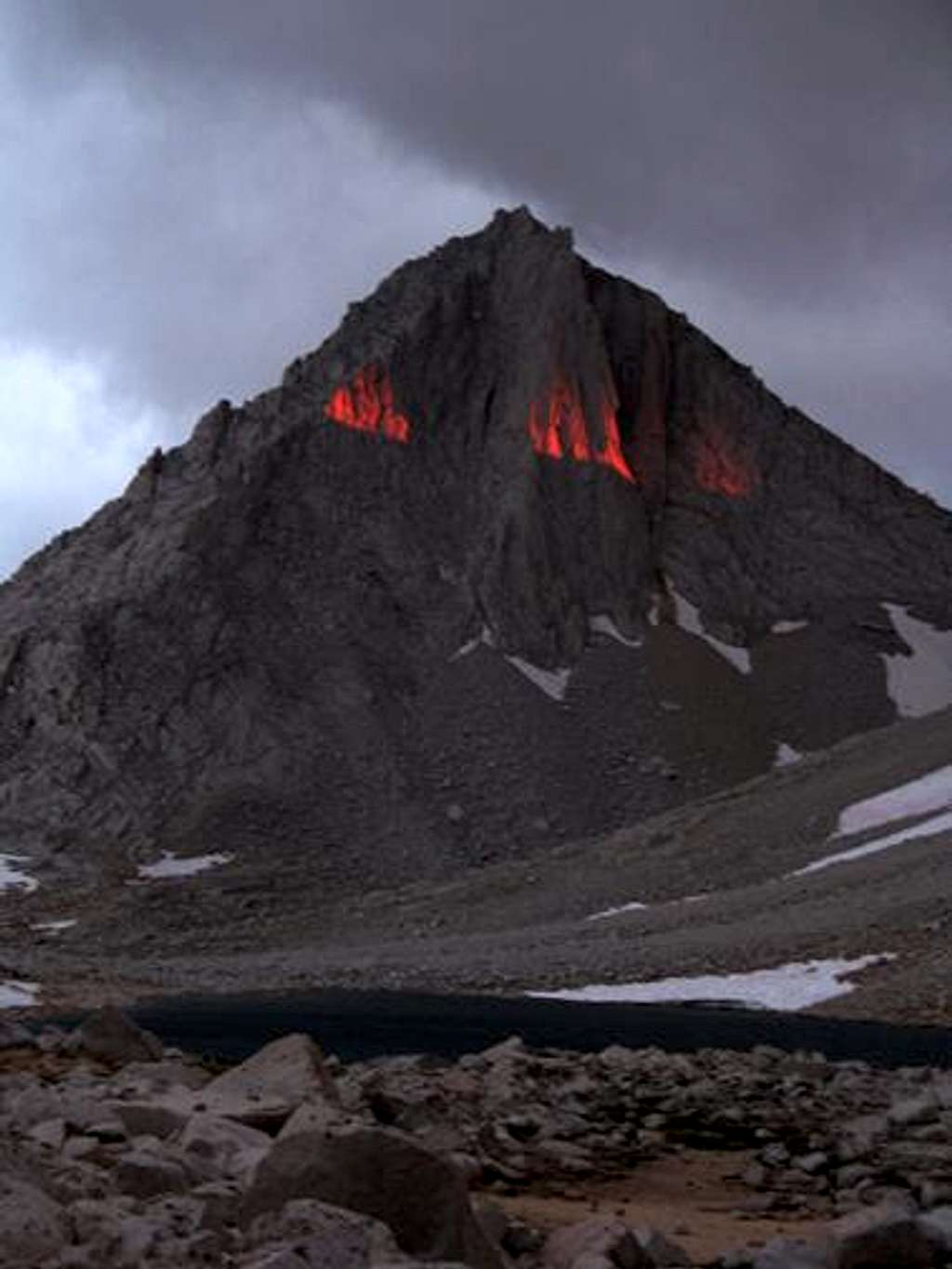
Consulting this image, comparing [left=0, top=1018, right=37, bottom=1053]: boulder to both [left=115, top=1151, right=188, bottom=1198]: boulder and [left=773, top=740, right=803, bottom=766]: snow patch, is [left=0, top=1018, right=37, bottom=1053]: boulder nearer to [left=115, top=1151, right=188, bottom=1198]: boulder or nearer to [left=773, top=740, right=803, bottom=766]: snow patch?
[left=115, top=1151, right=188, bottom=1198]: boulder

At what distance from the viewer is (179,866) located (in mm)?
101688

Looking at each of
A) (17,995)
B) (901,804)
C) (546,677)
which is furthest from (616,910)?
(546,677)

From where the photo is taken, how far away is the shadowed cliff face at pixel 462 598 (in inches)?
4333

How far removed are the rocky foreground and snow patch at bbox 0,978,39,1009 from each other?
3034 centimetres

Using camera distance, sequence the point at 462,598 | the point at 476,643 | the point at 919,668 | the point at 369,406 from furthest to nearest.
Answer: the point at 369,406, the point at 919,668, the point at 462,598, the point at 476,643

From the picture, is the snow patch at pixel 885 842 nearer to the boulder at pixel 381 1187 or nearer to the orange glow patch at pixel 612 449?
the boulder at pixel 381 1187

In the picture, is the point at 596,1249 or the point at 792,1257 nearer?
the point at 596,1249

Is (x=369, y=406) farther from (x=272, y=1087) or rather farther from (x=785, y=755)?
(x=272, y=1087)

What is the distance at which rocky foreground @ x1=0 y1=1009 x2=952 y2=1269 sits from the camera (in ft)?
25.2

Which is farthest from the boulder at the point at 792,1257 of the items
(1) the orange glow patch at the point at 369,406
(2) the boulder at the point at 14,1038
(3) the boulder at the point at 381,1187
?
(1) the orange glow patch at the point at 369,406

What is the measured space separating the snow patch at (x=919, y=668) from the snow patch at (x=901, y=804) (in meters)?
44.2

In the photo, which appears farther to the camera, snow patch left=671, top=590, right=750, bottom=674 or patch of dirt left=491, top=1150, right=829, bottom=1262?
snow patch left=671, top=590, right=750, bottom=674

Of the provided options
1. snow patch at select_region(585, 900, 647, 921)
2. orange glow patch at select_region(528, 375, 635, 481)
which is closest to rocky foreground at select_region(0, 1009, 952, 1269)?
snow patch at select_region(585, 900, 647, 921)

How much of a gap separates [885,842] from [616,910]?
1380 centimetres
